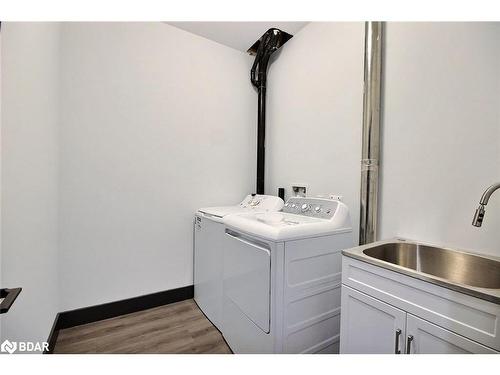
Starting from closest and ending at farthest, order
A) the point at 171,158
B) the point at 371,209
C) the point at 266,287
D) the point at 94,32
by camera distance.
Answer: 1. the point at 266,287
2. the point at 371,209
3. the point at 94,32
4. the point at 171,158

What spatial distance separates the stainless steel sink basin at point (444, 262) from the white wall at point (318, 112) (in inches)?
16.2

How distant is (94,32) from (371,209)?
2.57m

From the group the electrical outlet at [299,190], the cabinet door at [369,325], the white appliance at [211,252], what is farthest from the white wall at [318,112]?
the cabinet door at [369,325]

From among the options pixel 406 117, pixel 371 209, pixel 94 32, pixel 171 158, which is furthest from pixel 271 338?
pixel 94 32

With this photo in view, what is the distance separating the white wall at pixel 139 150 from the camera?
1.86 m

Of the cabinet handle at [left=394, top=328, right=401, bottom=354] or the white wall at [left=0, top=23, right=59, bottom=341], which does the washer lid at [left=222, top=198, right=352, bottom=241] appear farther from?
the white wall at [left=0, top=23, right=59, bottom=341]

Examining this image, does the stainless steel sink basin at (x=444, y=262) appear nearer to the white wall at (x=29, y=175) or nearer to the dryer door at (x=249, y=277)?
the dryer door at (x=249, y=277)

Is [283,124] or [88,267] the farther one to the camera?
[283,124]

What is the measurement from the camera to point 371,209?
160 centimetres

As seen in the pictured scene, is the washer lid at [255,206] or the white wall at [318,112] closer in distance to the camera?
the white wall at [318,112]

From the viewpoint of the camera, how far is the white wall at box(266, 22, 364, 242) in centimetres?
179

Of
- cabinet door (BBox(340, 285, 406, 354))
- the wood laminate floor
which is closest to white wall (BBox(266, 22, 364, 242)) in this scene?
cabinet door (BBox(340, 285, 406, 354))

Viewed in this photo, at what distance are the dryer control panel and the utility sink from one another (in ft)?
1.25
